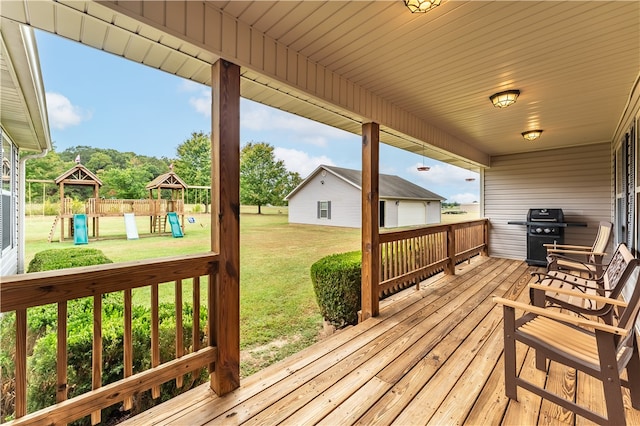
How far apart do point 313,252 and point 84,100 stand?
14.1ft

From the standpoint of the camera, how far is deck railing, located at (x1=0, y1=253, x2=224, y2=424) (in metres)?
1.32

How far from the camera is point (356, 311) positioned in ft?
11.7

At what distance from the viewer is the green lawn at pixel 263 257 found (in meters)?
2.12

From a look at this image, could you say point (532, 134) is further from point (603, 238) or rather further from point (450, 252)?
point (450, 252)

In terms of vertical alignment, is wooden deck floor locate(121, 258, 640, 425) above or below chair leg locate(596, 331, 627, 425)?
below

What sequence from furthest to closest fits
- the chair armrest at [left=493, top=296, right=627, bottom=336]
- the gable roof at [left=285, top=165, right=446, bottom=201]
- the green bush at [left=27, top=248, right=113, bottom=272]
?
the gable roof at [left=285, top=165, right=446, bottom=201], the green bush at [left=27, top=248, right=113, bottom=272], the chair armrest at [left=493, top=296, right=627, bottom=336]

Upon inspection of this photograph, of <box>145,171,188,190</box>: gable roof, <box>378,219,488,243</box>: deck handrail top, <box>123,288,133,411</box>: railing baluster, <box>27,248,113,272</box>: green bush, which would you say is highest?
<box>145,171,188,190</box>: gable roof

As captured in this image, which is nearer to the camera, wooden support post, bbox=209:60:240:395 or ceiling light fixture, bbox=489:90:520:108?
wooden support post, bbox=209:60:240:395

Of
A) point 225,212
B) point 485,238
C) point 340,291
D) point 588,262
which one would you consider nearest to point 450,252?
point 588,262

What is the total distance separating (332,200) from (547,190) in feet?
16.3

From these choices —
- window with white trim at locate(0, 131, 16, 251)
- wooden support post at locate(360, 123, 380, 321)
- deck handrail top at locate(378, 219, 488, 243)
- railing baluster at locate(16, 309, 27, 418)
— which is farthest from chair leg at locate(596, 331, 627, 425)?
window with white trim at locate(0, 131, 16, 251)

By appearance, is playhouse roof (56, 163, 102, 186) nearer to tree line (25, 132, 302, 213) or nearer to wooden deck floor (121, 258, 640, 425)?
tree line (25, 132, 302, 213)

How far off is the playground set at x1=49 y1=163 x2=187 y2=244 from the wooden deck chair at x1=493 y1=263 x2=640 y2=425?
2468 mm

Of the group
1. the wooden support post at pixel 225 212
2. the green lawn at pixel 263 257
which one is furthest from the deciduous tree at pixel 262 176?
the wooden support post at pixel 225 212
